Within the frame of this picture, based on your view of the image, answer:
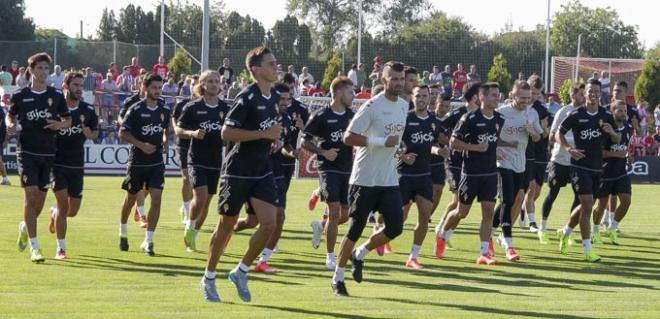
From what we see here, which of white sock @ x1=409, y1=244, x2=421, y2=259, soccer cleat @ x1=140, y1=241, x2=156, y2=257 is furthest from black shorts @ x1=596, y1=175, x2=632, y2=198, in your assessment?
soccer cleat @ x1=140, y1=241, x2=156, y2=257

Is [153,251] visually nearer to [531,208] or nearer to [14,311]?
[14,311]

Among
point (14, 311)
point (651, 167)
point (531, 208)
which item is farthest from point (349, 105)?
point (651, 167)

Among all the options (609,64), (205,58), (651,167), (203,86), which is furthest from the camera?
(609,64)

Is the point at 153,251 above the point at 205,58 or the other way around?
the other way around

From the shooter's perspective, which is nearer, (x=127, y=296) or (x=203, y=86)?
(x=127, y=296)

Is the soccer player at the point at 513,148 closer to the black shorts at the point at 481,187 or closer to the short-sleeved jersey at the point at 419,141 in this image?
the black shorts at the point at 481,187

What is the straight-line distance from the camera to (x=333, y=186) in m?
14.1

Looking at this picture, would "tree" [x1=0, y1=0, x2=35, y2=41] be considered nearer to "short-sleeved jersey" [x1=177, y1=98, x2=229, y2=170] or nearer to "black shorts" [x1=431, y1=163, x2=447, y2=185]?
"black shorts" [x1=431, y1=163, x2=447, y2=185]

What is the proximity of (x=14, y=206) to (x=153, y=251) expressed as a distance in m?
8.43

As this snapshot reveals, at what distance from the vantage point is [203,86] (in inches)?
593

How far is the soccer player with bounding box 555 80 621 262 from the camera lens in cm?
1584

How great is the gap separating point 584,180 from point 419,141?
248 centimetres

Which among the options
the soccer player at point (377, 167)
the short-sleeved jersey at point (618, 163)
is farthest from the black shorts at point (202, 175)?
the short-sleeved jersey at point (618, 163)

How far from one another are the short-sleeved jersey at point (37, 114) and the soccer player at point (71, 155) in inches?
16.0
